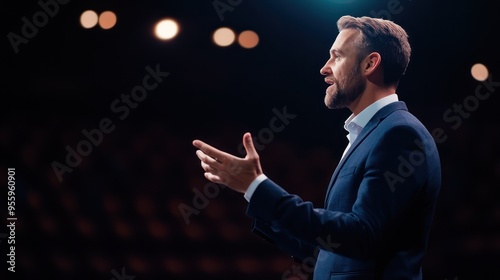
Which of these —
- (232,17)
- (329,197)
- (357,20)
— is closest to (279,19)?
(232,17)

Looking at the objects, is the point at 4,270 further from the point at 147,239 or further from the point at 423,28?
the point at 423,28

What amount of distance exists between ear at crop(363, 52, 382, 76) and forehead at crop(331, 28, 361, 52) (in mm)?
50

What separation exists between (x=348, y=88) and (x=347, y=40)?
0.41ft

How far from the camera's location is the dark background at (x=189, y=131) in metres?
3.25

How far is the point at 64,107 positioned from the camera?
3510 mm

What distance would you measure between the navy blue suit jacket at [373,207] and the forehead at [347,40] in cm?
21

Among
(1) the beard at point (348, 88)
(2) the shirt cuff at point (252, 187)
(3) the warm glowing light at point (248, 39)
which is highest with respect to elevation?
(3) the warm glowing light at point (248, 39)

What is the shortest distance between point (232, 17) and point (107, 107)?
94 centimetres

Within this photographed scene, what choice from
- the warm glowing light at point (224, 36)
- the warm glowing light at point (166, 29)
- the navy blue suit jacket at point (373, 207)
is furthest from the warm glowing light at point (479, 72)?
the navy blue suit jacket at point (373, 207)

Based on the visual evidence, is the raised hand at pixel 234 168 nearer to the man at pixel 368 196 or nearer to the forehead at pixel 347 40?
the man at pixel 368 196

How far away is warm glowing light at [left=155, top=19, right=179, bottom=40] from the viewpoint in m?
3.36

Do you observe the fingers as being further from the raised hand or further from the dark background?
the dark background

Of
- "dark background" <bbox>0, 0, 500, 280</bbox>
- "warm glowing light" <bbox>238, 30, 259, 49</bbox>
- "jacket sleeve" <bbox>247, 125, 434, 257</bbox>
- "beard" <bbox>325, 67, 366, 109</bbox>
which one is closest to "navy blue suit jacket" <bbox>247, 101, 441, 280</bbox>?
"jacket sleeve" <bbox>247, 125, 434, 257</bbox>

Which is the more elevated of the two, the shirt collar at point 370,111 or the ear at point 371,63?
the ear at point 371,63
